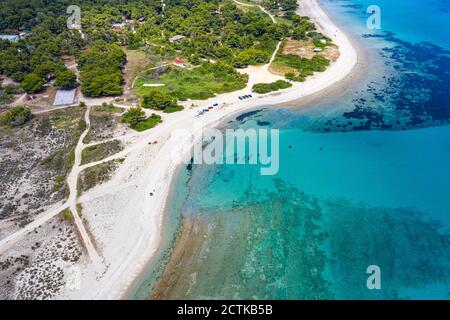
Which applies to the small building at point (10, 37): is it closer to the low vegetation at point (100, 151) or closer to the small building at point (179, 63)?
the small building at point (179, 63)

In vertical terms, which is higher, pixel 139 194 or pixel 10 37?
pixel 10 37

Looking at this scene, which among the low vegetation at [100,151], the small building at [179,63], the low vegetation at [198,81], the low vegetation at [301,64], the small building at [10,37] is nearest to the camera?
the low vegetation at [100,151]

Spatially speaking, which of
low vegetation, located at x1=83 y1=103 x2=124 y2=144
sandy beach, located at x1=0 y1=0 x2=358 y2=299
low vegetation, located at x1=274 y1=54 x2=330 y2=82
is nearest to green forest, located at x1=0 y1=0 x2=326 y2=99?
low vegetation, located at x1=274 y1=54 x2=330 y2=82

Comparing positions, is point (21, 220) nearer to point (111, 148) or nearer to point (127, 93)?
point (111, 148)

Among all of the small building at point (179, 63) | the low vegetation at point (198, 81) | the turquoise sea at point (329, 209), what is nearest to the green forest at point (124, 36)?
the low vegetation at point (198, 81)

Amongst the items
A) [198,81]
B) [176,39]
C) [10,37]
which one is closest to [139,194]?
[198,81]

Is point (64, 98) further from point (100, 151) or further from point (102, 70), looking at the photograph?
point (100, 151)

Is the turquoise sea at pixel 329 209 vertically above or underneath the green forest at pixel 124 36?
underneath

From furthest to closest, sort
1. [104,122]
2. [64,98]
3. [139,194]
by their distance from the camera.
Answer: [64,98], [104,122], [139,194]
